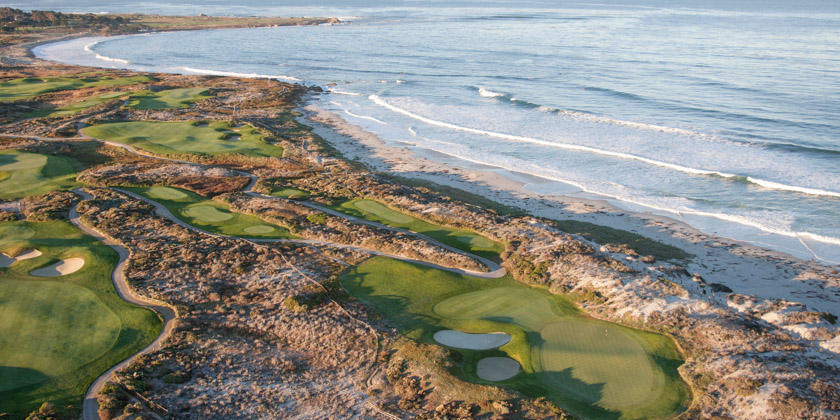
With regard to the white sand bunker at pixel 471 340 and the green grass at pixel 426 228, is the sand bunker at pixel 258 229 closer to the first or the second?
the green grass at pixel 426 228

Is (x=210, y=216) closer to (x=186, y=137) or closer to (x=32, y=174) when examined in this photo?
(x=32, y=174)

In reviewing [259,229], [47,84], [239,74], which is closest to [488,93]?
[239,74]

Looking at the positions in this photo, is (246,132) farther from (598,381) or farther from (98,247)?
(598,381)

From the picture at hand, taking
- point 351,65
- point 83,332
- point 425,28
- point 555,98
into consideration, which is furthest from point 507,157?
point 425,28

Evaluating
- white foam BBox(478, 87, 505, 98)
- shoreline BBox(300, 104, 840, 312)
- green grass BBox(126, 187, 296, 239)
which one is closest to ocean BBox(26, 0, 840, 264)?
white foam BBox(478, 87, 505, 98)

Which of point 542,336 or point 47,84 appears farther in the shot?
point 47,84
